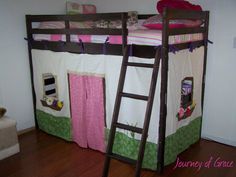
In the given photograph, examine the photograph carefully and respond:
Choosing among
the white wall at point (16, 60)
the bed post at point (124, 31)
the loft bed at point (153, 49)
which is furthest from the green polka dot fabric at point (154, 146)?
the white wall at point (16, 60)

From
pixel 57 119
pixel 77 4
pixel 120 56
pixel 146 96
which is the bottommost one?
pixel 57 119

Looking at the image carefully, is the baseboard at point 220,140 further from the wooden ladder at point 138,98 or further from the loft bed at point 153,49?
the wooden ladder at point 138,98

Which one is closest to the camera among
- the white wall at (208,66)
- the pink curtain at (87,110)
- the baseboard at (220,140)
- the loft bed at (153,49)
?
the loft bed at (153,49)

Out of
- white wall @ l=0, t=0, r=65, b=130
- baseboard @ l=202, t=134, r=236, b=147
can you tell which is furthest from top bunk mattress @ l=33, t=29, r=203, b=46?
baseboard @ l=202, t=134, r=236, b=147

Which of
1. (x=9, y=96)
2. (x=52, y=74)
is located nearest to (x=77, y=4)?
(x=52, y=74)

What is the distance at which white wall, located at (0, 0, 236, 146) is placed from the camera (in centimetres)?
276

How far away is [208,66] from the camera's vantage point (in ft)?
9.55

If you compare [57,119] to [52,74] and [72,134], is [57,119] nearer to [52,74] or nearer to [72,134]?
[72,134]

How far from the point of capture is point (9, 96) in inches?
123

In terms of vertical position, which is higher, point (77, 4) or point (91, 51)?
point (77, 4)

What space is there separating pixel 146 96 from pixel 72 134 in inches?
47.6

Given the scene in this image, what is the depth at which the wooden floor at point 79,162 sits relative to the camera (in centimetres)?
240

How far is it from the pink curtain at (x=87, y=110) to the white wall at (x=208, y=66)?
2.61 feet

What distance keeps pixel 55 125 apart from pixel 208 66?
6.24 ft
